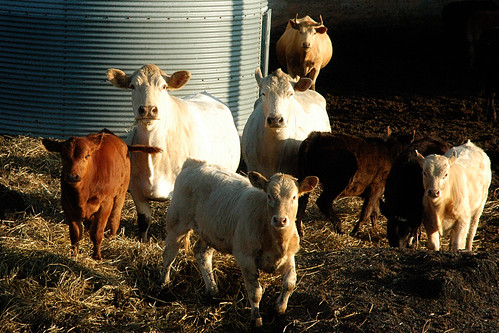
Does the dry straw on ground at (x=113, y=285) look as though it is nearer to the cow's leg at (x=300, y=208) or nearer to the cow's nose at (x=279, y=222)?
the cow's leg at (x=300, y=208)

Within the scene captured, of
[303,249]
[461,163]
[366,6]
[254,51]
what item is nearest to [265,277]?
[303,249]

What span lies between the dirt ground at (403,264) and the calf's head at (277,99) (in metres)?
1.33

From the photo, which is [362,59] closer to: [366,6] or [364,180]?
[366,6]

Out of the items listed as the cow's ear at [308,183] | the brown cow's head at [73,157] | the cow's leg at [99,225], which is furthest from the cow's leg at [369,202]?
the brown cow's head at [73,157]

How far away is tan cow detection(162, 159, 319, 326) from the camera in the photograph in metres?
5.54

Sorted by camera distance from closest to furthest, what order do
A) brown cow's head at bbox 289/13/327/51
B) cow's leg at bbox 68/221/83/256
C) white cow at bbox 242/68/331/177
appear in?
cow's leg at bbox 68/221/83/256
white cow at bbox 242/68/331/177
brown cow's head at bbox 289/13/327/51

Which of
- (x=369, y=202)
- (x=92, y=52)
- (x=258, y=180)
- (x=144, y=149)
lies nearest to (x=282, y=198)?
(x=258, y=180)

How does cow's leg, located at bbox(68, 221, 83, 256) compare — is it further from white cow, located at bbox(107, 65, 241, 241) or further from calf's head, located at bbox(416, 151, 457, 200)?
calf's head, located at bbox(416, 151, 457, 200)

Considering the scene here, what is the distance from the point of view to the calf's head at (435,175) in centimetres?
693

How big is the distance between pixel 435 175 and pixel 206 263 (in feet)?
7.51

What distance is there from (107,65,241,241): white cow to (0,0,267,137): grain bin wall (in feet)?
7.81

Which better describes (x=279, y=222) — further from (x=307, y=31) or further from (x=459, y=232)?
(x=307, y=31)

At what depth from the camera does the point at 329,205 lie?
811 cm

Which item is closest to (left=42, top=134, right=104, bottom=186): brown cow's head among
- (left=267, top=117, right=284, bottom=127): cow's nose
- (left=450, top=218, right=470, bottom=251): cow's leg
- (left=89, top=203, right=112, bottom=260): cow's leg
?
(left=89, top=203, right=112, bottom=260): cow's leg
